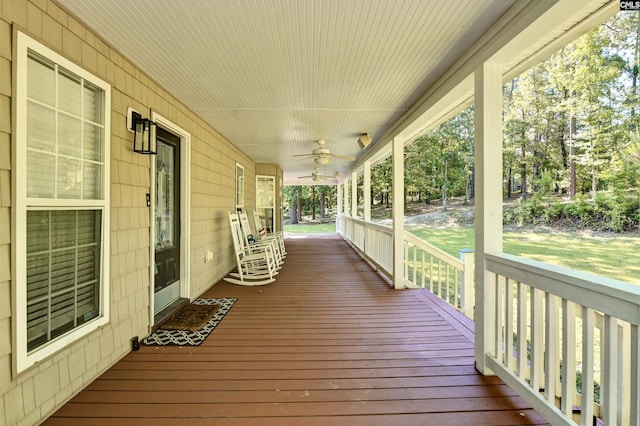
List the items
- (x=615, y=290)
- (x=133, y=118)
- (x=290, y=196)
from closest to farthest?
(x=615, y=290) → (x=133, y=118) → (x=290, y=196)

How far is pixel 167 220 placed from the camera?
11.6 feet

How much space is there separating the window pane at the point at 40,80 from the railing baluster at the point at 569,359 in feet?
10.2

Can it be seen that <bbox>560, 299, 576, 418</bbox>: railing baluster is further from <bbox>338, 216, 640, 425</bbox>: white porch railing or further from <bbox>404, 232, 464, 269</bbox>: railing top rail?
<bbox>404, 232, 464, 269</bbox>: railing top rail

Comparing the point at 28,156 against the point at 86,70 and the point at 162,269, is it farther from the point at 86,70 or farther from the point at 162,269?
the point at 162,269

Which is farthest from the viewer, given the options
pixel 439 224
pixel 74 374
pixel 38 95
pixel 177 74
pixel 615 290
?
pixel 439 224

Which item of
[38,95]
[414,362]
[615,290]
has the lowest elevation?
[414,362]

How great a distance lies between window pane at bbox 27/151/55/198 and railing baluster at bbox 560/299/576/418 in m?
2.97

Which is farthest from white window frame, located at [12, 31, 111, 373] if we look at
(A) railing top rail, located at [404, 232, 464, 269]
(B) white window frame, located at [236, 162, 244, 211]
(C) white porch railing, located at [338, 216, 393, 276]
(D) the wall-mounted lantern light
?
(B) white window frame, located at [236, 162, 244, 211]

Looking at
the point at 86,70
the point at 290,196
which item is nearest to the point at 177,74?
the point at 86,70

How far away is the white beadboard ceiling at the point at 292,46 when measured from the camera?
1.88m

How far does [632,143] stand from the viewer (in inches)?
63.8

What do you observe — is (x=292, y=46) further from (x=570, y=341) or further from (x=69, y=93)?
(x=570, y=341)

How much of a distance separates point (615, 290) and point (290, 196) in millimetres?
23113

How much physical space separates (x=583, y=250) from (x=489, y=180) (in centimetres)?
76
